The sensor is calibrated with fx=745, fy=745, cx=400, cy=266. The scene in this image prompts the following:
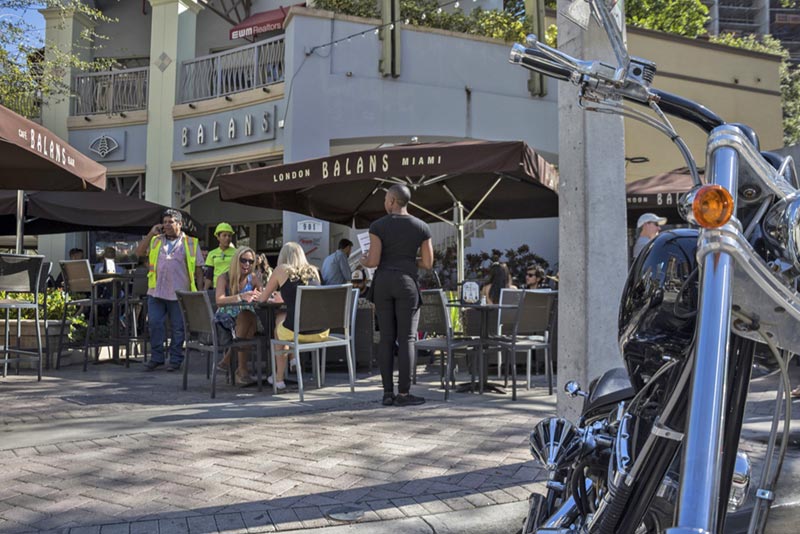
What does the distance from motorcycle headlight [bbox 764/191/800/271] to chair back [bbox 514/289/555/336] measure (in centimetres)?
533

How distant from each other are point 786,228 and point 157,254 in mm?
7802

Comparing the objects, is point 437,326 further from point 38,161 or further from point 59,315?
point 59,315

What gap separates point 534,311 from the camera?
22.5 feet

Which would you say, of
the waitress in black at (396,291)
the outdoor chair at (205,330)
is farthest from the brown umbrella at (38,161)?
the waitress in black at (396,291)

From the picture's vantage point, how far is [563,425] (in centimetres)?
190

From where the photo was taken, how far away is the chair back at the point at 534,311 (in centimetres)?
671

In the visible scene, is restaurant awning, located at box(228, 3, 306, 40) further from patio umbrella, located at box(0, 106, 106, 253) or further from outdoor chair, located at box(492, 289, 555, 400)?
outdoor chair, located at box(492, 289, 555, 400)

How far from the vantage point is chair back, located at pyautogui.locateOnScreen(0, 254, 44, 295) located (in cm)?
682

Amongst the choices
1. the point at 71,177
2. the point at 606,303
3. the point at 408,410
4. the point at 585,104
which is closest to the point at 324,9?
the point at 71,177

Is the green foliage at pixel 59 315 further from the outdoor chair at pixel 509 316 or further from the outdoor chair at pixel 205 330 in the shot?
the outdoor chair at pixel 509 316

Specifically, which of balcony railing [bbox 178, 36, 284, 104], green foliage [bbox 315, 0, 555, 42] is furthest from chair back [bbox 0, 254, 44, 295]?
green foliage [bbox 315, 0, 555, 42]

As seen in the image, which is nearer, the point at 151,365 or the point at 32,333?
the point at 151,365

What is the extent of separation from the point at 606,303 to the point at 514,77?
460 inches

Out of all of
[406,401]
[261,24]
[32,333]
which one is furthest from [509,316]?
[261,24]
